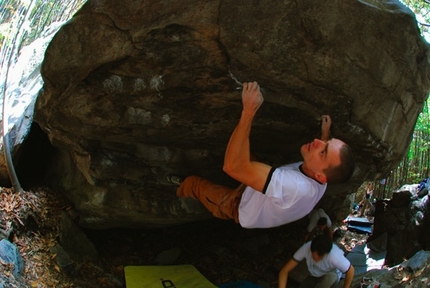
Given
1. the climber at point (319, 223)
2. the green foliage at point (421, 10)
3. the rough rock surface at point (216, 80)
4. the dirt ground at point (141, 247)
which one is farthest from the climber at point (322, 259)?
the green foliage at point (421, 10)

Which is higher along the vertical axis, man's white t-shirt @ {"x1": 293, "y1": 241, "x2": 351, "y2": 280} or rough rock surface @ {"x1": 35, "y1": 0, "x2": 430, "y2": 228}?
rough rock surface @ {"x1": 35, "y1": 0, "x2": 430, "y2": 228}

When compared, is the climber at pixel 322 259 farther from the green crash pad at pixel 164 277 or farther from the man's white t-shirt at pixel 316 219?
the man's white t-shirt at pixel 316 219

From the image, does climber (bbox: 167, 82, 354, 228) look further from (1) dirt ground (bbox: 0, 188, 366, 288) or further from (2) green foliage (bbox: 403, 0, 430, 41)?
(2) green foliage (bbox: 403, 0, 430, 41)

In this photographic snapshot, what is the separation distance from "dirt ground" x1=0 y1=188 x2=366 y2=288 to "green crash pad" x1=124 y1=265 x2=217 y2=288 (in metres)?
0.21

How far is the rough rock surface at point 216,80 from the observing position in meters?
3.27

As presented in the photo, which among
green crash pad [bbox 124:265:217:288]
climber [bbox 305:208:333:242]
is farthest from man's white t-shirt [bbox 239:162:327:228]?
climber [bbox 305:208:333:242]

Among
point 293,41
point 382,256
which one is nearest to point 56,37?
point 293,41

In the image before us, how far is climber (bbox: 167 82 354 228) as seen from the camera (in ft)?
9.86

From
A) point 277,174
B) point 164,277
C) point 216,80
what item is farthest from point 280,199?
point 164,277

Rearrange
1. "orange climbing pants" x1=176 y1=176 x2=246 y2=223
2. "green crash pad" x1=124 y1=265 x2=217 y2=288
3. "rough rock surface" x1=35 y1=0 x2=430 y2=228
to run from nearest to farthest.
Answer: "rough rock surface" x1=35 y1=0 x2=430 y2=228 → "orange climbing pants" x1=176 y1=176 x2=246 y2=223 → "green crash pad" x1=124 y1=265 x2=217 y2=288

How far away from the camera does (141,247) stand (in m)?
6.32

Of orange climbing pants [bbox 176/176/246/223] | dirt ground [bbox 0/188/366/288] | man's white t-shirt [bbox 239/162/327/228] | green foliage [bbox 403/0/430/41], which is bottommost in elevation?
dirt ground [bbox 0/188/366/288]

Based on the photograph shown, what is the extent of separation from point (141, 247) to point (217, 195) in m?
2.93

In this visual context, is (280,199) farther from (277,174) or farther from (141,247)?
(141,247)
